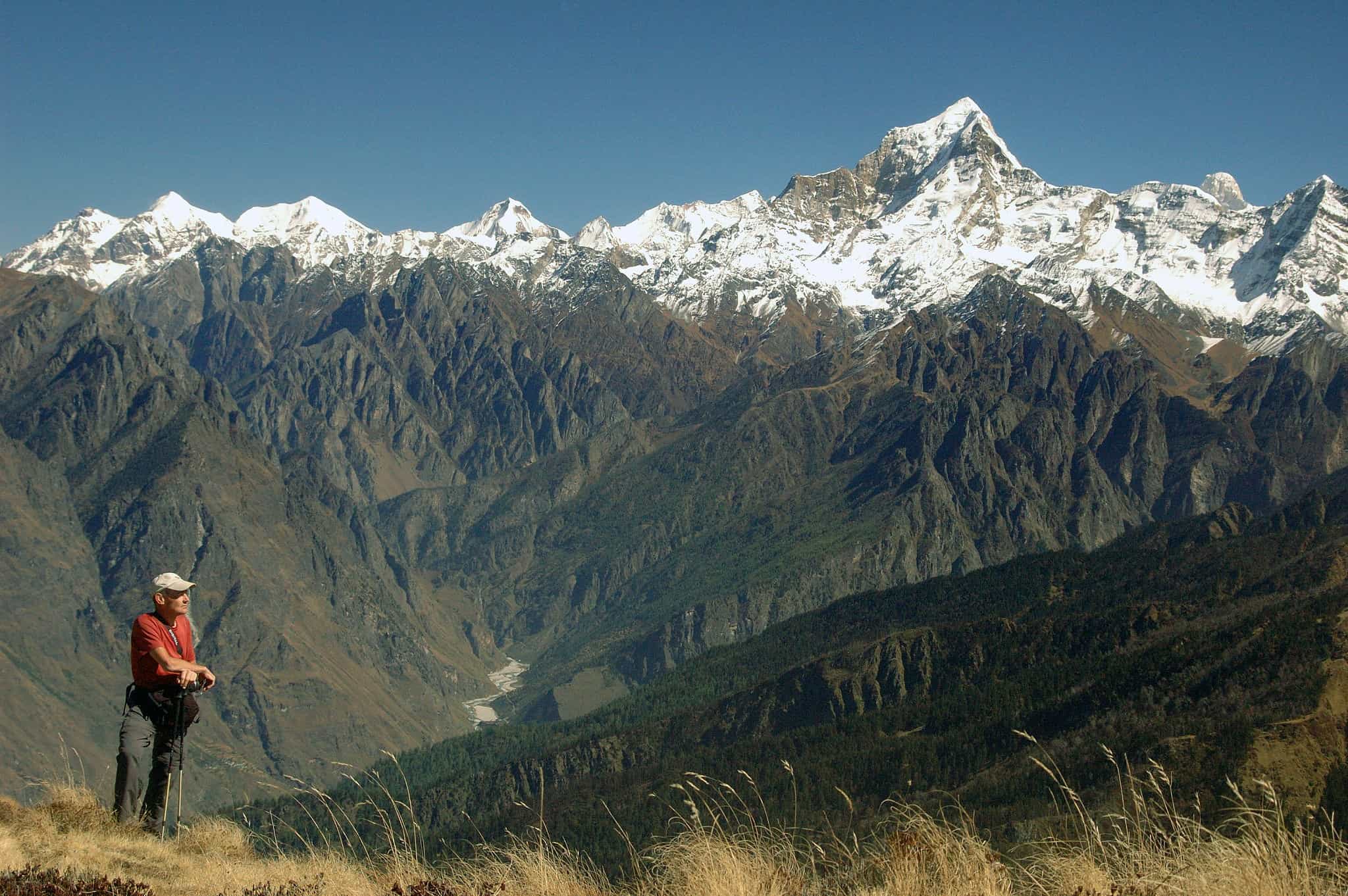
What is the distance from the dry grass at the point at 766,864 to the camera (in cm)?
1628

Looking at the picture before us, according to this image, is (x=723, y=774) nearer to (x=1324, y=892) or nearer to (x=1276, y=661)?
(x=1276, y=661)

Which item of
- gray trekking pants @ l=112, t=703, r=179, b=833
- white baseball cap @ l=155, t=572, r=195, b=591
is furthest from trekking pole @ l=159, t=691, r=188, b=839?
white baseball cap @ l=155, t=572, r=195, b=591

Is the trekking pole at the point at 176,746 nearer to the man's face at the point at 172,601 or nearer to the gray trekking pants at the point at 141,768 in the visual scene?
the gray trekking pants at the point at 141,768

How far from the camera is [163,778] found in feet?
74.8

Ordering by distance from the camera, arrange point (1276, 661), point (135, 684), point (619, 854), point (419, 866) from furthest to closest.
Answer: point (619, 854) < point (1276, 661) < point (135, 684) < point (419, 866)

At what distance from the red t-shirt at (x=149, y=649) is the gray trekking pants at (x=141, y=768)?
853 millimetres

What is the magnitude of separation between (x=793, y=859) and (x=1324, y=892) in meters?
7.48

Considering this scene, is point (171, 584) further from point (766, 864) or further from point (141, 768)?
point (766, 864)

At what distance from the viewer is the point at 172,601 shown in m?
22.4

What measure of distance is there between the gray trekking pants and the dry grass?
0.71 metres

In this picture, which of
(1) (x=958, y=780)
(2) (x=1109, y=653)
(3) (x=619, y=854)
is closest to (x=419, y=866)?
(3) (x=619, y=854)

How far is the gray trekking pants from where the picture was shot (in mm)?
22562

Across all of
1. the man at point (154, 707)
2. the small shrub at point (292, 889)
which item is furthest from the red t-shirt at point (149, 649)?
the small shrub at point (292, 889)

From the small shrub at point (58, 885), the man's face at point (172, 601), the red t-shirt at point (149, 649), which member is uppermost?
the man's face at point (172, 601)
